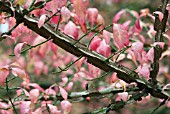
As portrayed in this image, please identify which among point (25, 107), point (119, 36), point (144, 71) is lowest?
point (25, 107)

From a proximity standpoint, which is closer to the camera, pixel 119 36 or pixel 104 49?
pixel 119 36

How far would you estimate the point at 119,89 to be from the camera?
158 centimetres

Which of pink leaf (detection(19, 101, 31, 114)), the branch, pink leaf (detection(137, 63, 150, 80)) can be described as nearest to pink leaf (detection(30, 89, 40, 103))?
pink leaf (detection(19, 101, 31, 114))

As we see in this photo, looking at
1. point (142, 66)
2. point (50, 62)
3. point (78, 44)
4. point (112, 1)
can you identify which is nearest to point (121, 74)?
point (142, 66)

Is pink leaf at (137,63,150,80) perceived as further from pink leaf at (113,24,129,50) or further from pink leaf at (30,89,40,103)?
pink leaf at (30,89,40,103)

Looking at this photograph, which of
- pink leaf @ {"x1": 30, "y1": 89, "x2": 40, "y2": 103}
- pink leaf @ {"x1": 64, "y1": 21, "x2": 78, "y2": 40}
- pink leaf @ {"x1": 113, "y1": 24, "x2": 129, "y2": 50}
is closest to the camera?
pink leaf @ {"x1": 113, "y1": 24, "x2": 129, "y2": 50}

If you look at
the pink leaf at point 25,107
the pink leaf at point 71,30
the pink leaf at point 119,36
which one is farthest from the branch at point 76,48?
the pink leaf at point 25,107

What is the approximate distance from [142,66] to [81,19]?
28 centimetres

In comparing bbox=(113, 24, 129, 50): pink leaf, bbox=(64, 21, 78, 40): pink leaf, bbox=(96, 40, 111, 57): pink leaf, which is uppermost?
bbox=(64, 21, 78, 40): pink leaf

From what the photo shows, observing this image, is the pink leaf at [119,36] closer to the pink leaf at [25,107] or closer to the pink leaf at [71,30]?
the pink leaf at [71,30]

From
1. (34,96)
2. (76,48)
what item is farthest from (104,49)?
(34,96)

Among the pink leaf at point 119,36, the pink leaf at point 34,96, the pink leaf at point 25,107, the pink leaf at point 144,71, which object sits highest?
the pink leaf at point 119,36

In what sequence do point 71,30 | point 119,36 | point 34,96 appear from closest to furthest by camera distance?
point 119,36 < point 71,30 < point 34,96

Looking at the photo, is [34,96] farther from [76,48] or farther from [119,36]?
[119,36]
